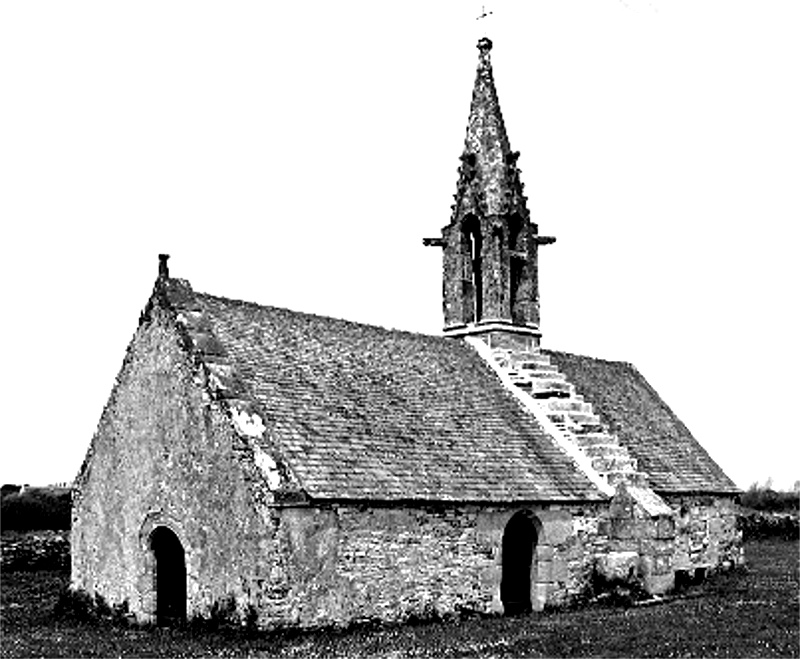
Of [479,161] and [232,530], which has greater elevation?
[479,161]

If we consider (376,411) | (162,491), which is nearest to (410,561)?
(376,411)

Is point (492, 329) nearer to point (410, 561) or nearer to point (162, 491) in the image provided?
point (410, 561)

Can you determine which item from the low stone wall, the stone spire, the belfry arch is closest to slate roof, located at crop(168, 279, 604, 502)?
the belfry arch

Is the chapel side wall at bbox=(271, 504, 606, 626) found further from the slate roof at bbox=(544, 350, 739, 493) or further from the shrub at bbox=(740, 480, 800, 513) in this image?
the shrub at bbox=(740, 480, 800, 513)

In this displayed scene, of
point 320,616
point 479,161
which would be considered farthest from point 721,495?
point 320,616

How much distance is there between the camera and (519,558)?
25.1 meters

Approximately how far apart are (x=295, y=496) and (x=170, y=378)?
4121 millimetres

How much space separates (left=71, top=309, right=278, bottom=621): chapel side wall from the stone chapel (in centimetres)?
4

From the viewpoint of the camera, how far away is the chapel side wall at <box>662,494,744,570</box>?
3133cm

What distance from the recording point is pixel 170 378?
72.6 ft

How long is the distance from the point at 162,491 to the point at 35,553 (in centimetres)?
1356

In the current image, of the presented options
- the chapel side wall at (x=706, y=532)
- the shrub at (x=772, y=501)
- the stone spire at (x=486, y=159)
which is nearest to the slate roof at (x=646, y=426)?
the chapel side wall at (x=706, y=532)

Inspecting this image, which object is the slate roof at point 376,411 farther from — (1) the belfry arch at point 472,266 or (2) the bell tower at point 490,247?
(1) the belfry arch at point 472,266

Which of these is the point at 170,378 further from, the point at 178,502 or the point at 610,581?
the point at 610,581
